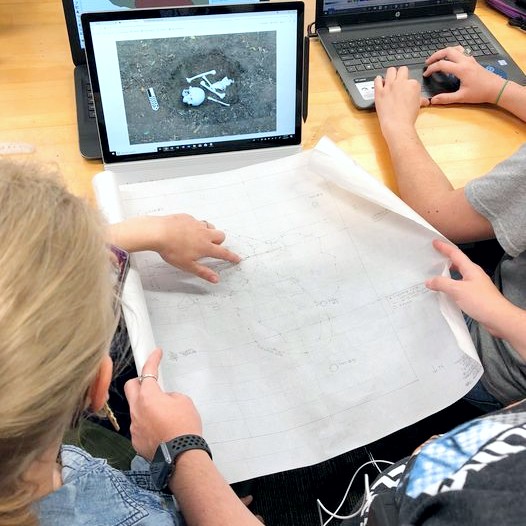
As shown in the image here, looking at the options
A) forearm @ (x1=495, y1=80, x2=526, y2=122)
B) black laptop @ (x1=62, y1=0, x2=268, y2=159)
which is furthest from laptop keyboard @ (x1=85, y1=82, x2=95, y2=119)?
forearm @ (x1=495, y1=80, x2=526, y2=122)

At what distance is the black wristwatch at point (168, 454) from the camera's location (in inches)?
27.0

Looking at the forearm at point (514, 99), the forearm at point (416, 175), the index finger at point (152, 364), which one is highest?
the forearm at point (514, 99)

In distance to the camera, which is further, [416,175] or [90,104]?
[90,104]

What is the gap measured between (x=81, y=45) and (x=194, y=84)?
304 mm

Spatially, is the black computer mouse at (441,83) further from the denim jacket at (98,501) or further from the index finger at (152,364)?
the denim jacket at (98,501)

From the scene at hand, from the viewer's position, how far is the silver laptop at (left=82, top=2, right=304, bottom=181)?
2.89 ft

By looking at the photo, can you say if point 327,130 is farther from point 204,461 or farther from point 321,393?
point 204,461

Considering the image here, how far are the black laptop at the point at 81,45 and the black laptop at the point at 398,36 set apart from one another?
9.2 inches

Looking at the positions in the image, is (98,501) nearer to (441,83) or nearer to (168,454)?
(168,454)

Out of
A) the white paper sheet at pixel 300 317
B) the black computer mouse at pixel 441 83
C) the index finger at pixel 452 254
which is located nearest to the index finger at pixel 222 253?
the white paper sheet at pixel 300 317

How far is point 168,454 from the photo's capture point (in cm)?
69

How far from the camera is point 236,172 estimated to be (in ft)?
3.14

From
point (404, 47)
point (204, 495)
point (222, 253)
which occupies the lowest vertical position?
point (204, 495)

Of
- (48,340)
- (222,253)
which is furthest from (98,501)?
(222,253)
